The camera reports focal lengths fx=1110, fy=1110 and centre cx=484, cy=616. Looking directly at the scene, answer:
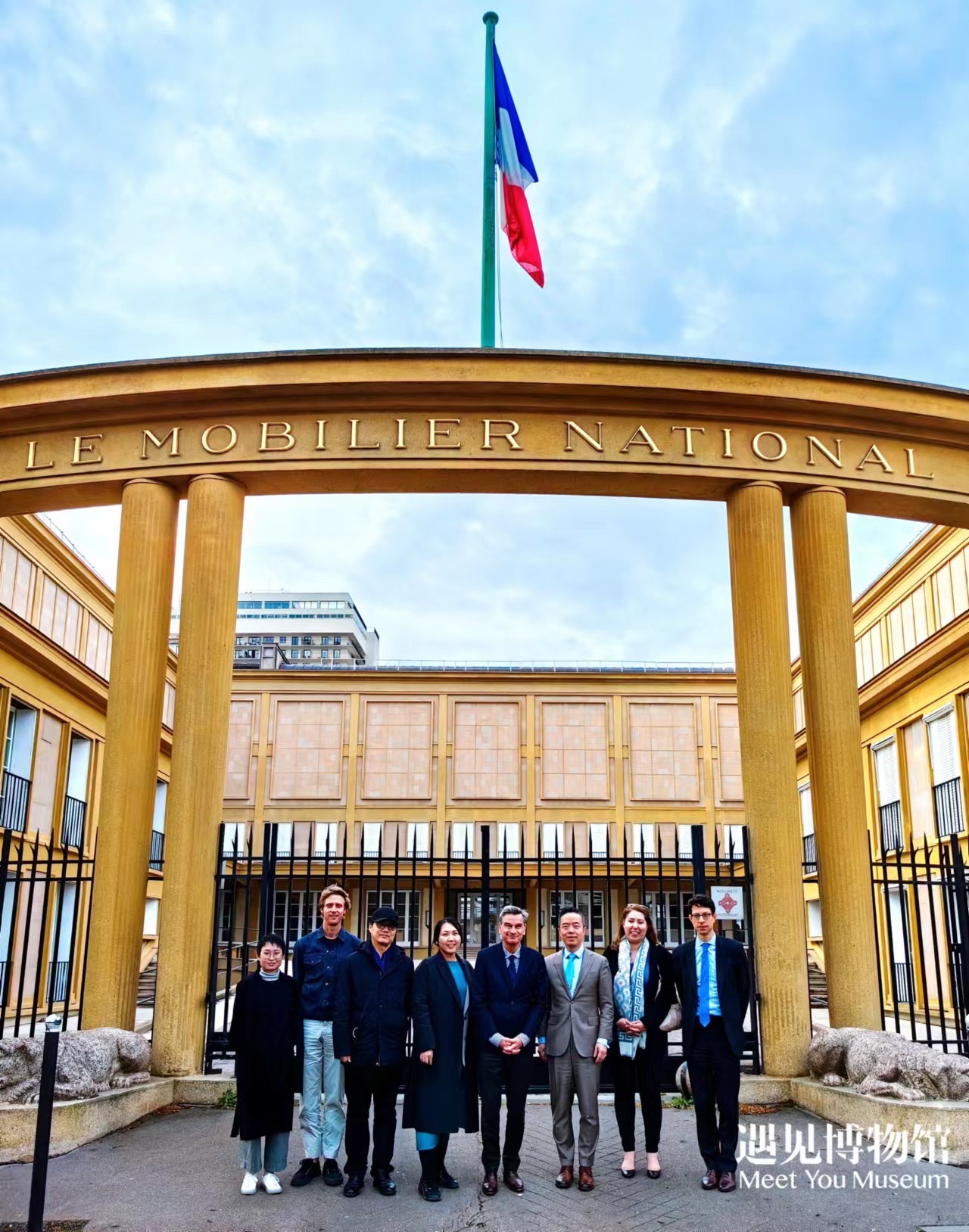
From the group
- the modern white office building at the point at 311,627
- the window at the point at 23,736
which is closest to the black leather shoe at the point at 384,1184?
the window at the point at 23,736

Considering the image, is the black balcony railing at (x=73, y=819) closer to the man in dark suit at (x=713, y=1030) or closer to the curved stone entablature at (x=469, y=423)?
the curved stone entablature at (x=469, y=423)

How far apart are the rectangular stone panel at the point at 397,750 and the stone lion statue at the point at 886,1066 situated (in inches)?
941

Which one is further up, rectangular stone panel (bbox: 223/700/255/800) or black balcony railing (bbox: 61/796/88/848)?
rectangular stone panel (bbox: 223/700/255/800)

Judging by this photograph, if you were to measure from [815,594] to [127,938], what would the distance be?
24.2ft

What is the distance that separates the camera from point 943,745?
2173 centimetres

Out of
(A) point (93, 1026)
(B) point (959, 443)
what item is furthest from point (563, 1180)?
(B) point (959, 443)

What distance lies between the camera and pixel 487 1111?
6.96m

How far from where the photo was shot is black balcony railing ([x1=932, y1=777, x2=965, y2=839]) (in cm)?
2077

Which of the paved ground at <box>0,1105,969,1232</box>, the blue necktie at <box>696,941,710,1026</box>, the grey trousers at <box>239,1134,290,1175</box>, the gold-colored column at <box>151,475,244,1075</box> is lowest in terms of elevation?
the paved ground at <box>0,1105,969,1232</box>

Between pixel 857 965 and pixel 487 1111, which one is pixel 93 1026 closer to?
pixel 487 1111

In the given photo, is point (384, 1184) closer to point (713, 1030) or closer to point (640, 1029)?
point (640, 1029)

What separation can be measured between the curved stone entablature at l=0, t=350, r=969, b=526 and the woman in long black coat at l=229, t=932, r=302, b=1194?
5.64 m

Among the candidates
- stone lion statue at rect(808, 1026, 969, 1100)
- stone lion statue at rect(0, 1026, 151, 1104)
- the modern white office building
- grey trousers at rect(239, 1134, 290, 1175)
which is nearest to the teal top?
grey trousers at rect(239, 1134, 290, 1175)

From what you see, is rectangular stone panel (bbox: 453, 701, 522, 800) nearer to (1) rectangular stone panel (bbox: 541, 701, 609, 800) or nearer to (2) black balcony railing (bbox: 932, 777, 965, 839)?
(1) rectangular stone panel (bbox: 541, 701, 609, 800)
